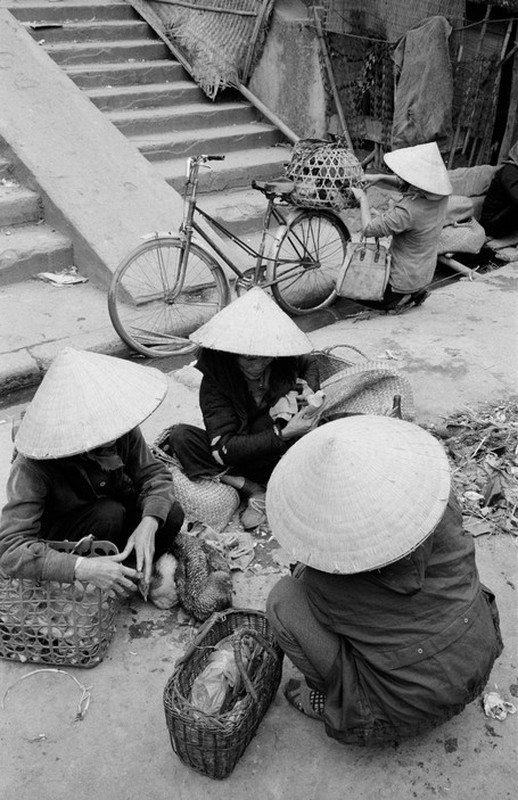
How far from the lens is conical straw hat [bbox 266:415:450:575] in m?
2.04

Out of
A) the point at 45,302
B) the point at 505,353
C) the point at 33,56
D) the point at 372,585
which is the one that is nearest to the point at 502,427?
the point at 505,353

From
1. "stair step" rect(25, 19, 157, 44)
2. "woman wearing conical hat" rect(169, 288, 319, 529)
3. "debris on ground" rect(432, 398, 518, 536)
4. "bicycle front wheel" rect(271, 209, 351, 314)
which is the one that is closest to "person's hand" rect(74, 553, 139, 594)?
"woman wearing conical hat" rect(169, 288, 319, 529)

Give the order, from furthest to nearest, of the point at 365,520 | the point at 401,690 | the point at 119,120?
the point at 119,120
the point at 401,690
the point at 365,520

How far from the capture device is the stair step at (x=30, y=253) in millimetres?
6070

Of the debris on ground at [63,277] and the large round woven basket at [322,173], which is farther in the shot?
the debris on ground at [63,277]

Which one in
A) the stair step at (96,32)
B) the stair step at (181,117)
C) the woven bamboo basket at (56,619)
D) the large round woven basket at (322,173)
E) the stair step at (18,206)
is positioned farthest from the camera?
the stair step at (96,32)

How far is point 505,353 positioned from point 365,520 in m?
3.54

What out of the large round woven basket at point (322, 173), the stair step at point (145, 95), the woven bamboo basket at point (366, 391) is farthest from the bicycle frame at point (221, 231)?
the stair step at point (145, 95)

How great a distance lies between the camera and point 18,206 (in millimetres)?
6422

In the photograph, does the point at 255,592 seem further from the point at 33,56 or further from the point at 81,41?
the point at 81,41

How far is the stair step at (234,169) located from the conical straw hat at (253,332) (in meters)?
4.57

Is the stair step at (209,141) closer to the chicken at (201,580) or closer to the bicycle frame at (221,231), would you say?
the bicycle frame at (221,231)

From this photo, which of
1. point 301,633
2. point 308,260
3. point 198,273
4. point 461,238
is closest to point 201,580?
point 301,633

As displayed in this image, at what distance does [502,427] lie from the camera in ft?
13.6
